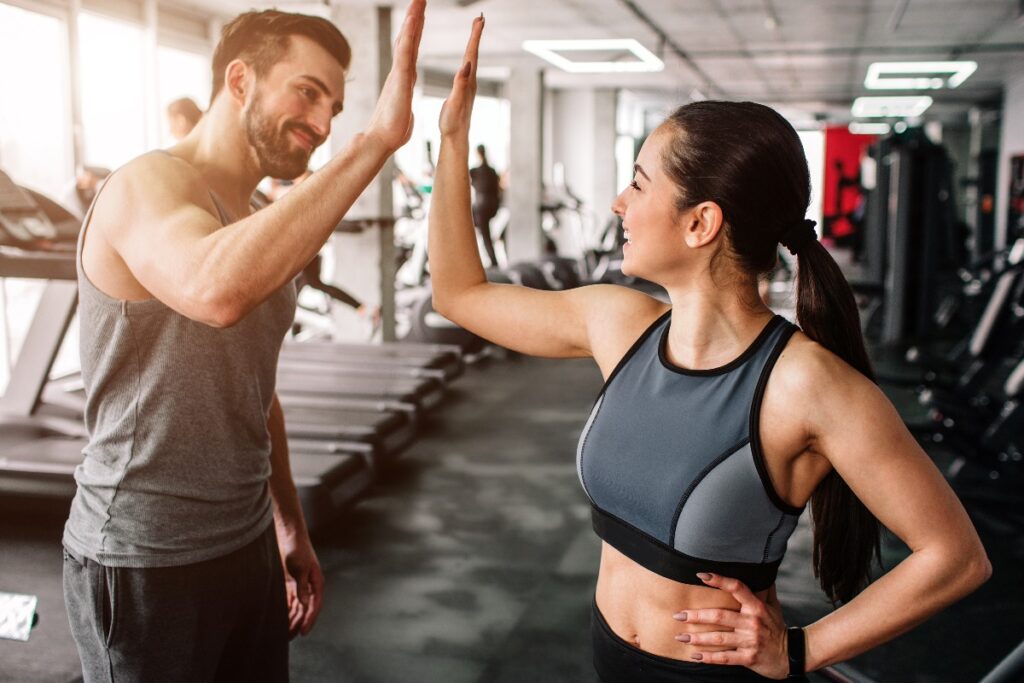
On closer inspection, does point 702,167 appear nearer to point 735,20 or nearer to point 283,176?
point 283,176

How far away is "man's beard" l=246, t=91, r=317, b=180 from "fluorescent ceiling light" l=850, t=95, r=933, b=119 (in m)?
14.8

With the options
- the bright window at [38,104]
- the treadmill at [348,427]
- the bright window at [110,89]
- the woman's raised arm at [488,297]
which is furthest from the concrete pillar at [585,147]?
the woman's raised arm at [488,297]

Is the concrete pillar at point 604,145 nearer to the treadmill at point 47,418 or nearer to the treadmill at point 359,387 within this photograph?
the treadmill at point 359,387

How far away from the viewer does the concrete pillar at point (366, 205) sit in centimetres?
588

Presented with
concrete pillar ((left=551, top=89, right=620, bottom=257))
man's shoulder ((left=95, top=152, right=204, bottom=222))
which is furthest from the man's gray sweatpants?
concrete pillar ((left=551, top=89, right=620, bottom=257))

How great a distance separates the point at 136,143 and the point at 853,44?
721 centimetres

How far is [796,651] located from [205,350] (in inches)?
33.9

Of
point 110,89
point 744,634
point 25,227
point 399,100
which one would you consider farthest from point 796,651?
point 110,89

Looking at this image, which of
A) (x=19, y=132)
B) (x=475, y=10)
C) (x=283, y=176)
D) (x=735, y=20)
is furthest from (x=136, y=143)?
(x=283, y=176)

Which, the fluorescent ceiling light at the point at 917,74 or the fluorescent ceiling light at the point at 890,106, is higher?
the fluorescent ceiling light at the point at 890,106

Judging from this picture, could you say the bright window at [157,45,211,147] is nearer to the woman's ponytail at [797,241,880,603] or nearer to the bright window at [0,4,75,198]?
the bright window at [0,4,75,198]

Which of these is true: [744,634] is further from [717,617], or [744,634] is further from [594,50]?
[594,50]

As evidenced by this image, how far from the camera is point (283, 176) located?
4.46ft

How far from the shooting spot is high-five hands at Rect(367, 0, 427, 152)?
3.29 ft
